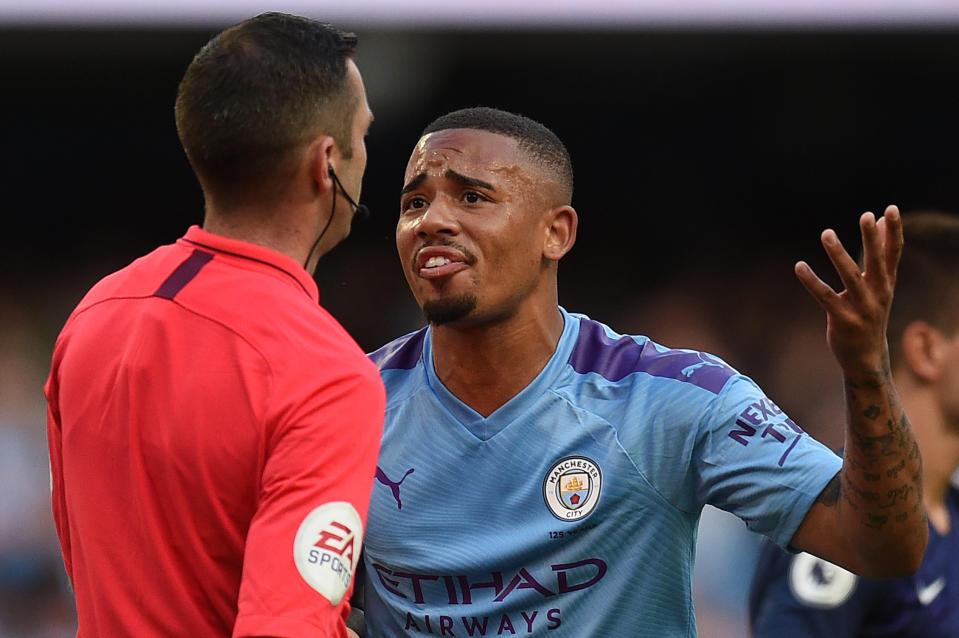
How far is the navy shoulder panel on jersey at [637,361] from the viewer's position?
→ 3006mm

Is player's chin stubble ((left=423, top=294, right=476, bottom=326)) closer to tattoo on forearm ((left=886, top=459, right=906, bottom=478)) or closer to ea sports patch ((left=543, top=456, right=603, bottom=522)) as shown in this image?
ea sports patch ((left=543, top=456, right=603, bottom=522))

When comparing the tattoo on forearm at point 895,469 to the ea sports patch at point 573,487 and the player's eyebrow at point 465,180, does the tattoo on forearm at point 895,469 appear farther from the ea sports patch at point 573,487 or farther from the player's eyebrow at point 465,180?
the player's eyebrow at point 465,180

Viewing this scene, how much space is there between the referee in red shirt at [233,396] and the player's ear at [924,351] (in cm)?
216

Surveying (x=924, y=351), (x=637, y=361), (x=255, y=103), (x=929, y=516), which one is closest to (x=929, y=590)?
(x=929, y=516)

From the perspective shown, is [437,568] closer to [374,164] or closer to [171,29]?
[171,29]

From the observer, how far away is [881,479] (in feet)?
8.34

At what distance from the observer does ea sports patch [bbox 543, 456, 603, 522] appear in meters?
3.01

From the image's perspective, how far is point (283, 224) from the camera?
2.38m

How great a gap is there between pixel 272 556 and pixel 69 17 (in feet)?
19.2

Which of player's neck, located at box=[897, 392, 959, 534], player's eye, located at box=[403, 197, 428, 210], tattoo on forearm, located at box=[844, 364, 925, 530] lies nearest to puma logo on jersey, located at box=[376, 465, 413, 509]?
player's eye, located at box=[403, 197, 428, 210]

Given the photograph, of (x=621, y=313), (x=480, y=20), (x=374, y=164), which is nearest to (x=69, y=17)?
(x=480, y=20)

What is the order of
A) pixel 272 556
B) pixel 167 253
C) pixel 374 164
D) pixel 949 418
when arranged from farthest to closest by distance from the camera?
pixel 374 164 → pixel 949 418 → pixel 167 253 → pixel 272 556

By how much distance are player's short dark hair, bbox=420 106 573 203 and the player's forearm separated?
1136mm

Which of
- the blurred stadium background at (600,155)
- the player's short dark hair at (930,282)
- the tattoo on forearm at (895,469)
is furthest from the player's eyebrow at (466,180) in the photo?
the blurred stadium background at (600,155)
